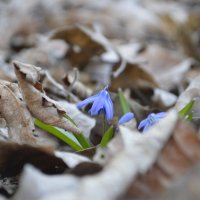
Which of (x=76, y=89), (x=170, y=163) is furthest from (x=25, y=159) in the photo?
(x=76, y=89)

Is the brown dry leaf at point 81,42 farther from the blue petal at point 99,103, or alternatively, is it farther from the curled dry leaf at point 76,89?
the blue petal at point 99,103

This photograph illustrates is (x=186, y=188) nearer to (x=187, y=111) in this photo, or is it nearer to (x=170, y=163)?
(x=170, y=163)

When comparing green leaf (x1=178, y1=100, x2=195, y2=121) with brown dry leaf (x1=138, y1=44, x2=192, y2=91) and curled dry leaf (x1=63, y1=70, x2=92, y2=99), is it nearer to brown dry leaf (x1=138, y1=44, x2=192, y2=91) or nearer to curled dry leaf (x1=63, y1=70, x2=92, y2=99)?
curled dry leaf (x1=63, y1=70, x2=92, y2=99)

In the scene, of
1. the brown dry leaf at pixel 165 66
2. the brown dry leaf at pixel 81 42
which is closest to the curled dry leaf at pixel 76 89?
the brown dry leaf at pixel 165 66

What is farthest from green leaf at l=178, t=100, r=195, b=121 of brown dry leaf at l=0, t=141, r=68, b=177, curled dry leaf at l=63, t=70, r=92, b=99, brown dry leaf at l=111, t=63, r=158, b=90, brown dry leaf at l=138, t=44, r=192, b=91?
brown dry leaf at l=138, t=44, r=192, b=91

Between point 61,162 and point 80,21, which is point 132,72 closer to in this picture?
point 61,162

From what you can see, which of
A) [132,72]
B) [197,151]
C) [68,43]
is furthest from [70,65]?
[197,151]
